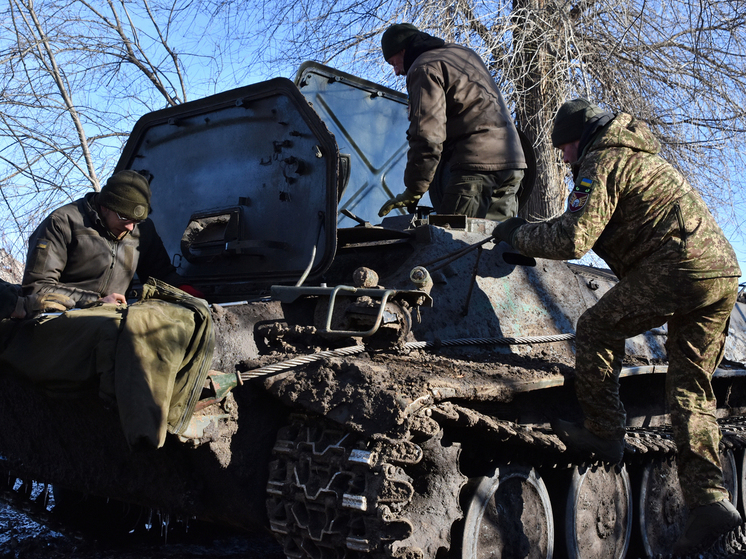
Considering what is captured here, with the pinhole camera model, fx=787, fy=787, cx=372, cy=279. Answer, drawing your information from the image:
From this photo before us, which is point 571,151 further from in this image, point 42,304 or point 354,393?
point 42,304

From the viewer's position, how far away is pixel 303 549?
3143 mm

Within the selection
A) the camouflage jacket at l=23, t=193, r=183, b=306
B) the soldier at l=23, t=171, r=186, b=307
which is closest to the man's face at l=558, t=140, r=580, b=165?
the soldier at l=23, t=171, r=186, b=307

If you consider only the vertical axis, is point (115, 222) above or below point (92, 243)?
above

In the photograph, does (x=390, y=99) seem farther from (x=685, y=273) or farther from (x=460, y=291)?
(x=685, y=273)

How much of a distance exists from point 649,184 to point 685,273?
1.49 feet

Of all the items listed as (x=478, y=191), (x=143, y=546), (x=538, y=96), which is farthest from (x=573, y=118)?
(x=538, y=96)

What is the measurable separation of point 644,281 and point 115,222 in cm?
282

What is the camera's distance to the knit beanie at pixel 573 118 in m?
3.92

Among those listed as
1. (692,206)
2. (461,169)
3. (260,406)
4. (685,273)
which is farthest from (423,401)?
(461,169)

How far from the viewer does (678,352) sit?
156 inches

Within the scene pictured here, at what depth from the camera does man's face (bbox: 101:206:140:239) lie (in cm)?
435

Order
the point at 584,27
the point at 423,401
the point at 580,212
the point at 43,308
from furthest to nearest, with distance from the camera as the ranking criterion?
1. the point at 584,27
2. the point at 580,212
3. the point at 43,308
4. the point at 423,401

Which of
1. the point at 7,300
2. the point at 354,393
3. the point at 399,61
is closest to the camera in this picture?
the point at 354,393

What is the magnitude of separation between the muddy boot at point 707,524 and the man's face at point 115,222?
329cm
